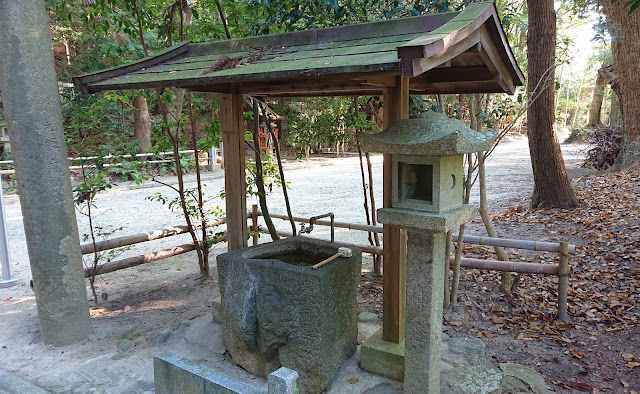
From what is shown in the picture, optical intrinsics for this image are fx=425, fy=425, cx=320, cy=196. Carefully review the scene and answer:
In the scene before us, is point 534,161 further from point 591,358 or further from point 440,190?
point 440,190

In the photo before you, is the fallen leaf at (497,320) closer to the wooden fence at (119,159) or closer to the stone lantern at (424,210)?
the stone lantern at (424,210)

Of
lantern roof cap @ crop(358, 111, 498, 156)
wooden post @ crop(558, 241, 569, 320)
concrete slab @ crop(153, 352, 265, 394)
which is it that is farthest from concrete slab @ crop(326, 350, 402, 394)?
wooden post @ crop(558, 241, 569, 320)

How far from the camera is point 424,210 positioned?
8.54 feet

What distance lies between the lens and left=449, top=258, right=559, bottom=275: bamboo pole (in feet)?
14.5

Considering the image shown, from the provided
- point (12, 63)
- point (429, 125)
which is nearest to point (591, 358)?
point (429, 125)

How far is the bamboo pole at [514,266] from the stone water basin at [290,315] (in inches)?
71.1

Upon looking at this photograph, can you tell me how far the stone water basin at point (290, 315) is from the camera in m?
3.12

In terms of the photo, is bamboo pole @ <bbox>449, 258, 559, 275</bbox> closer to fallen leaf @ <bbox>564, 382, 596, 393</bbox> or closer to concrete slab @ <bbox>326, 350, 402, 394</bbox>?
fallen leaf @ <bbox>564, 382, 596, 393</bbox>

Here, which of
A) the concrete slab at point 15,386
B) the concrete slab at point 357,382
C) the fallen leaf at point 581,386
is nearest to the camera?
the concrete slab at point 357,382

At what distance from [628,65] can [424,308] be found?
8725 millimetres

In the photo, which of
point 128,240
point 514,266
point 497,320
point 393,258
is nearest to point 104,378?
point 128,240

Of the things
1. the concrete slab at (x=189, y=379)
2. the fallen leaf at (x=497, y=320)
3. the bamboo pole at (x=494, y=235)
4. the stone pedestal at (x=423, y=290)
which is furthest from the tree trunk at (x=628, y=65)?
the concrete slab at (x=189, y=379)

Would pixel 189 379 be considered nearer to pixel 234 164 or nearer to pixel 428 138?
pixel 428 138

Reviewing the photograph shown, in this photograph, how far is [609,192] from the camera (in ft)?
27.5
